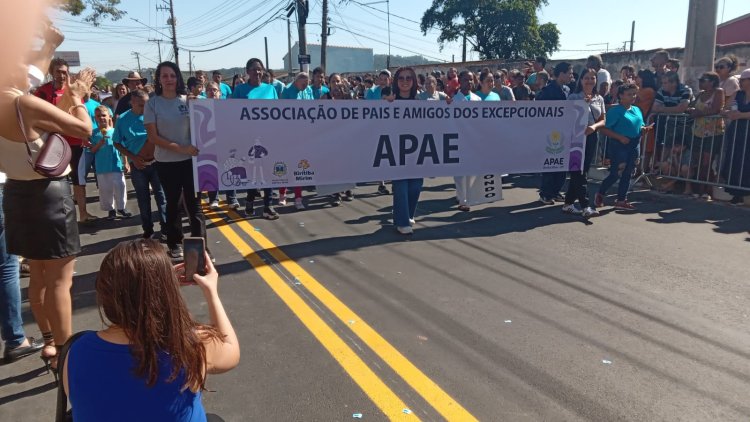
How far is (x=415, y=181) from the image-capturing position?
733 centimetres

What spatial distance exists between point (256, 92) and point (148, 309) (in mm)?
6633

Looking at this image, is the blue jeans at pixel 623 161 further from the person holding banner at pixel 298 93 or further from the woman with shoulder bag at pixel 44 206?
the woman with shoulder bag at pixel 44 206

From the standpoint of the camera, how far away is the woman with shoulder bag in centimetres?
311

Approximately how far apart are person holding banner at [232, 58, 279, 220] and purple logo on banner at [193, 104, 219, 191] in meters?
1.76

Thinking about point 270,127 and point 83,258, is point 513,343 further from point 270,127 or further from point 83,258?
point 83,258

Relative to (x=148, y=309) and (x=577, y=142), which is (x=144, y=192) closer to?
(x=148, y=309)

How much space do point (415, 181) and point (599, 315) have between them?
3386mm

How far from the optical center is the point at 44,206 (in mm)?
3375

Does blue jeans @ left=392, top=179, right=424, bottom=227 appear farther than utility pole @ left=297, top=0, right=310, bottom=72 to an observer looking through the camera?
No

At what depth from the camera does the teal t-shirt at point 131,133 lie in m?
6.74

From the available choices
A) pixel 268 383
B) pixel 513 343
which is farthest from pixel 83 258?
pixel 513 343

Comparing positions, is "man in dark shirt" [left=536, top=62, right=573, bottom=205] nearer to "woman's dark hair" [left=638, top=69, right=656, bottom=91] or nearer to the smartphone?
"woman's dark hair" [left=638, top=69, right=656, bottom=91]

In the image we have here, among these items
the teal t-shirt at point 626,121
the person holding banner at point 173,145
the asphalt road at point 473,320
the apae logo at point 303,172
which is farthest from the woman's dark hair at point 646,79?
the person holding banner at point 173,145

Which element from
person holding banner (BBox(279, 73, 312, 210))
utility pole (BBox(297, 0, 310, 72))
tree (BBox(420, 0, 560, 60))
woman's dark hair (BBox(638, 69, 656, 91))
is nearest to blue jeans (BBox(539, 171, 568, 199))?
woman's dark hair (BBox(638, 69, 656, 91))
